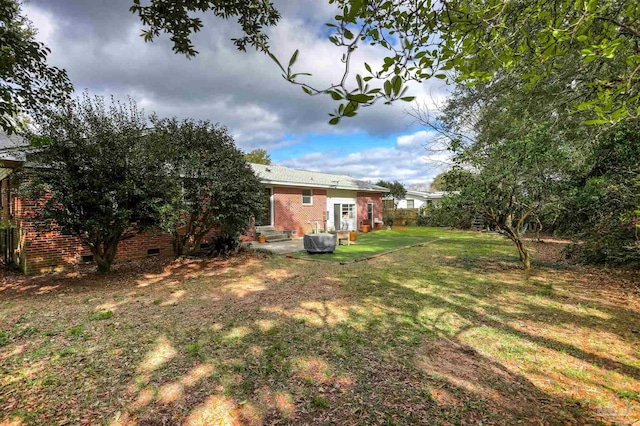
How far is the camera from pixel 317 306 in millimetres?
5281

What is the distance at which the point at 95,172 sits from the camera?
21.5 ft

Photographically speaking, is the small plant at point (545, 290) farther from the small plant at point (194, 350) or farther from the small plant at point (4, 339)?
the small plant at point (4, 339)

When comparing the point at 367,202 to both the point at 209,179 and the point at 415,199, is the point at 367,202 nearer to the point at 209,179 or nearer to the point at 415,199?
the point at 209,179

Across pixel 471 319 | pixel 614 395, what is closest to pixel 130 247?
pixel 471 319

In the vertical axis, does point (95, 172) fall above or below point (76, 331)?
above

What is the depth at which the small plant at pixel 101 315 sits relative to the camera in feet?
15.4

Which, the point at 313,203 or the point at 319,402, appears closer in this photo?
the point at 319,402

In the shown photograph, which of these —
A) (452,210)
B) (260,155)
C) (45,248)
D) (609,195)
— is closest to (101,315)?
(45,248)

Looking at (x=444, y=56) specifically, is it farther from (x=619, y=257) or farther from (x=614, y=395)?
(x=619, y=257)

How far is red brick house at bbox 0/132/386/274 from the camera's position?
310 inches

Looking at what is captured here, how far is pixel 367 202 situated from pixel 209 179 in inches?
597

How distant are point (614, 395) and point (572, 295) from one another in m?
3.88

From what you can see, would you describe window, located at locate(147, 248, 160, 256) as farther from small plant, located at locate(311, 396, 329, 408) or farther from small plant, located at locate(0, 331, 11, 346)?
small plant, located at locate(311, 396, 329, 408)

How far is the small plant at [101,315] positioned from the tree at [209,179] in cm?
378
